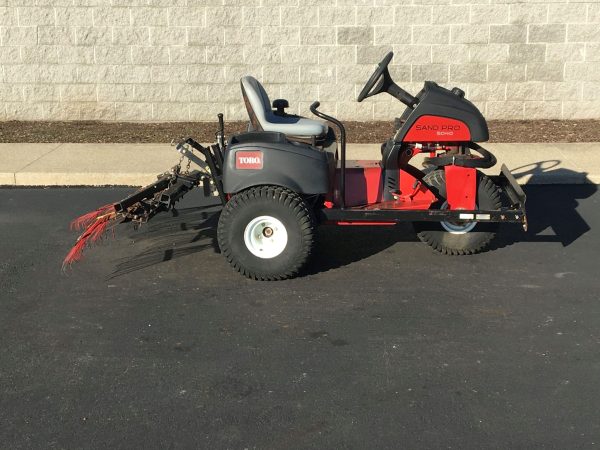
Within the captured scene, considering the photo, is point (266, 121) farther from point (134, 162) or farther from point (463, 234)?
point (134, 162)

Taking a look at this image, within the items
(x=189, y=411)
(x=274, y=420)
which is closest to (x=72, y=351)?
(x=189, y=411)

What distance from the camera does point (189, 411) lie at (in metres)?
4.18

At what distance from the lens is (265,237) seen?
595cm

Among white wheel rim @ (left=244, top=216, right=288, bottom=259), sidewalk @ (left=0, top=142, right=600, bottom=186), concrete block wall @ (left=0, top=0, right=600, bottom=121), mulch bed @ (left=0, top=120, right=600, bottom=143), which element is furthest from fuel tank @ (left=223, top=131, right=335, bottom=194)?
concrete block wall @ (left=0, top=0, right=600, bottom=121)

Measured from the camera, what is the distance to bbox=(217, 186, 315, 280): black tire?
5832mm

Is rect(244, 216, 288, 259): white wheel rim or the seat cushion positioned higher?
the seat cushion

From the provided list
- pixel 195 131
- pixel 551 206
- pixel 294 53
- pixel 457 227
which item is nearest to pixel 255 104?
pixel 457 227

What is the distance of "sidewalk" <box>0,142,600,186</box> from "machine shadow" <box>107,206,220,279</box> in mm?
1383

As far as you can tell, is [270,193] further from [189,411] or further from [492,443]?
[492,443]

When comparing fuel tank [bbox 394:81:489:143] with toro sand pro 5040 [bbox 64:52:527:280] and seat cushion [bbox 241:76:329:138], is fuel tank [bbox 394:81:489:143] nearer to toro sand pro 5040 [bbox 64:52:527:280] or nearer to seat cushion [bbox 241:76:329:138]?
toro sand pro 5040 [bbox 64:52:527:280]

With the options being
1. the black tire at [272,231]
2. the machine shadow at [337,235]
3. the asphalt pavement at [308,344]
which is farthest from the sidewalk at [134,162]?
the black tire at [272,231]

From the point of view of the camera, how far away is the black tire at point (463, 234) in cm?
620

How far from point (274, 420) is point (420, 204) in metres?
2.55

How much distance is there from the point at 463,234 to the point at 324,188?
1238 millimetres
